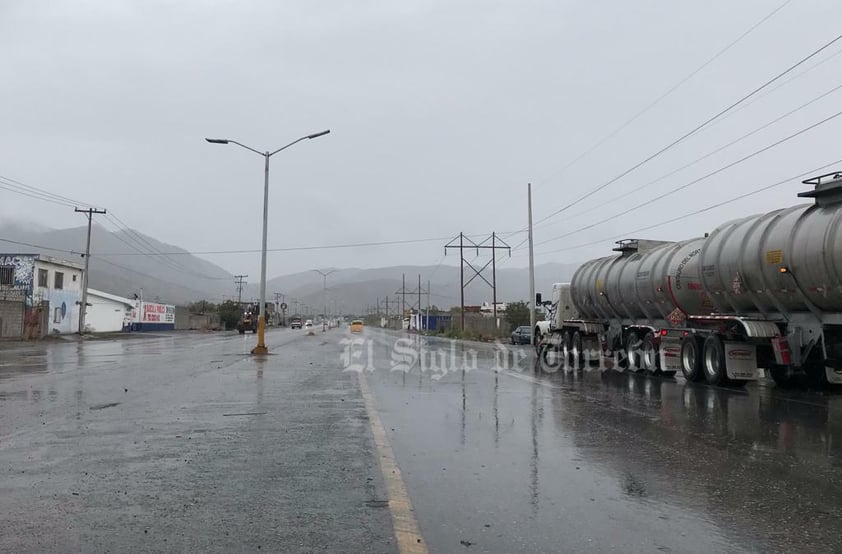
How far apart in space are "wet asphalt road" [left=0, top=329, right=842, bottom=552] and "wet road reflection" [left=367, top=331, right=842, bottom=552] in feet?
0.09

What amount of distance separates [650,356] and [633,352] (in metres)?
1.52

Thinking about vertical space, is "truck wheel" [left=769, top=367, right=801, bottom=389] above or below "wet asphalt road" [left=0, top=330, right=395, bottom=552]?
above

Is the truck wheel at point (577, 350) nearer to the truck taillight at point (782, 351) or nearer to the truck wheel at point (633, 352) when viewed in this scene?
the truck wheel at point (633, 352)

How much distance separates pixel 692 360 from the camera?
16.5m

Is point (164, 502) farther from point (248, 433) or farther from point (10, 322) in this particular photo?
point (10, 322)

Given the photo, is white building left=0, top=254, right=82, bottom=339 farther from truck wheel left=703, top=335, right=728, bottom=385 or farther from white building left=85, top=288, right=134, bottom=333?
truck wheel left=703, top=335, right=728, bottom=385

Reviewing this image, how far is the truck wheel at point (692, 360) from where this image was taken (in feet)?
53.2

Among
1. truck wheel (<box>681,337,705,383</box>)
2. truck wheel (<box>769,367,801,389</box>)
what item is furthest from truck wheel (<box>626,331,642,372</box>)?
truck wheel (<box>769,367,801,389</box>)

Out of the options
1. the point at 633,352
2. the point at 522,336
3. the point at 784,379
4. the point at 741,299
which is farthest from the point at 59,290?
the point at 784,379

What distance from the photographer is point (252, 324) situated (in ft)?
241

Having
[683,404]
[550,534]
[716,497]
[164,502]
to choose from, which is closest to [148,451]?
[164,502]

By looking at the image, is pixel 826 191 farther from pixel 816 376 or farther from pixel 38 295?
pixel 38 295

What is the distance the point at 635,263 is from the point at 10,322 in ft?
132

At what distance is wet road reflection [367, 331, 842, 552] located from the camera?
469cm
